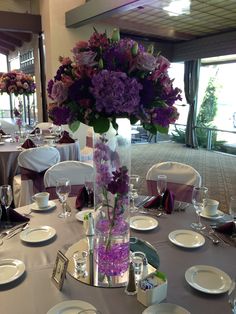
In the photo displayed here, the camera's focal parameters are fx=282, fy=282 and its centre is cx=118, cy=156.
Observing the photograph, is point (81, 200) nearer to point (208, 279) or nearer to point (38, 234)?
point (38, 234)

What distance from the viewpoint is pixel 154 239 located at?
4.54ft

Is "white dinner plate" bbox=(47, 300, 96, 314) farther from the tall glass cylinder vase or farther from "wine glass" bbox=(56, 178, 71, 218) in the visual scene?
"wine glass" bbox=(56, 178, 71, 218)

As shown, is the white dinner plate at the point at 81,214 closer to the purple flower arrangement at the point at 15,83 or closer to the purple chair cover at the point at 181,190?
the purple chair cover at the point at 181,190

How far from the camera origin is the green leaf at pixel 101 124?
1030 mm

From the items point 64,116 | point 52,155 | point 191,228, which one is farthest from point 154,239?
point 52,155

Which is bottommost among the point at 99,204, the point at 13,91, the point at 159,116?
the point at 99,204

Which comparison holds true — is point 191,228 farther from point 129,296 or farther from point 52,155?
point 52,155

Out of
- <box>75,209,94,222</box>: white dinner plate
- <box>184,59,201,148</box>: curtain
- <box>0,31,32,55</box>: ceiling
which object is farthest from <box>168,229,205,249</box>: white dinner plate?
<box>0,31,32,55</box>: ceiling

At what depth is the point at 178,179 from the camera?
220cm

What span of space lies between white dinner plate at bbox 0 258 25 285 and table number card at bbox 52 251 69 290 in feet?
0.45

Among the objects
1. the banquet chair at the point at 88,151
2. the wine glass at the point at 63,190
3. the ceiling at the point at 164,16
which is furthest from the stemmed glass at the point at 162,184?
the ceiling at the point at 164,16

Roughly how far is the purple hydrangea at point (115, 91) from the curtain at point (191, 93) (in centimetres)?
750

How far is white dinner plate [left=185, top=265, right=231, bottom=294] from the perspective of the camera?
1009 millimetres

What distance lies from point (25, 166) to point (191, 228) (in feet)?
6.65
